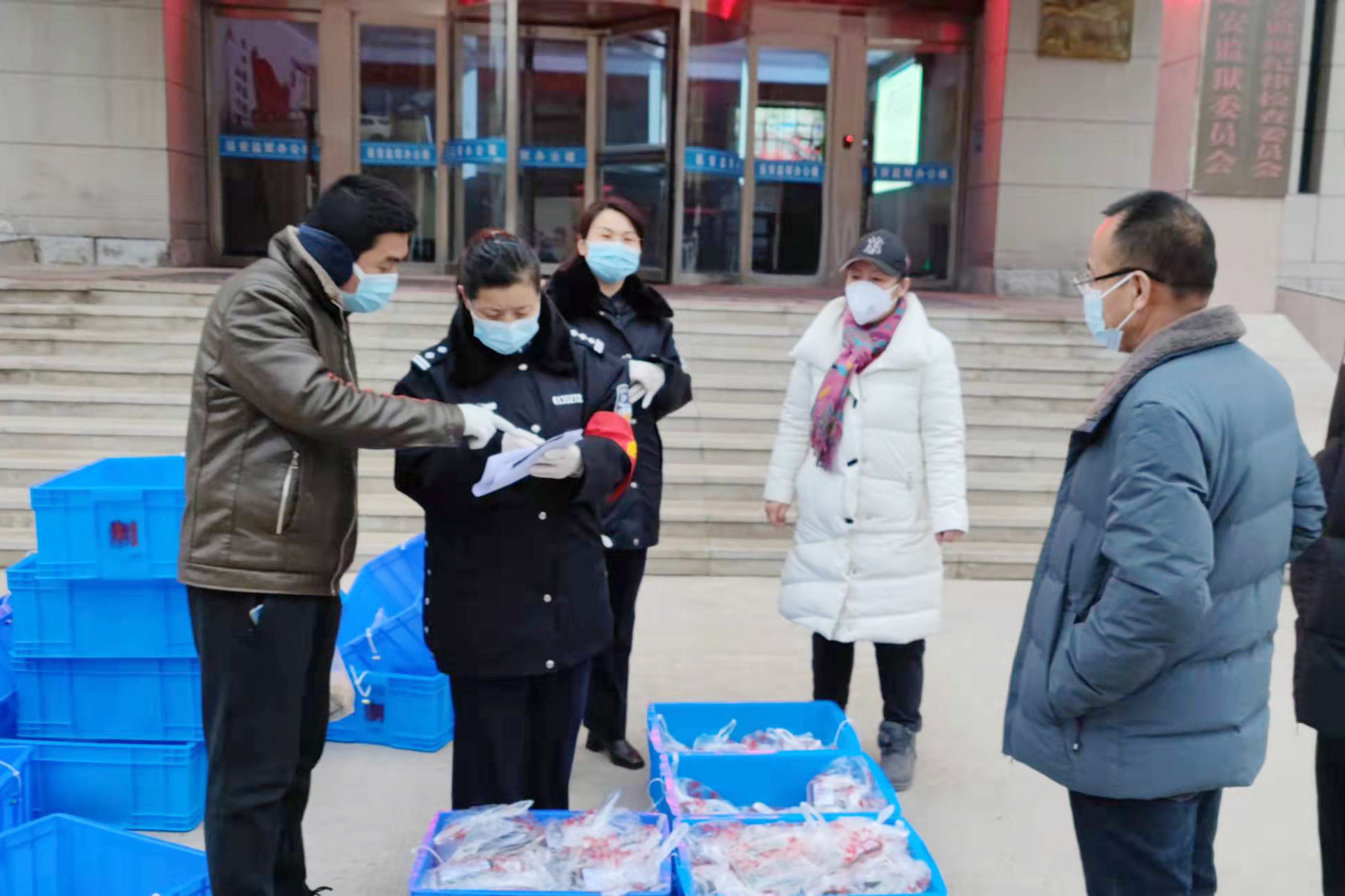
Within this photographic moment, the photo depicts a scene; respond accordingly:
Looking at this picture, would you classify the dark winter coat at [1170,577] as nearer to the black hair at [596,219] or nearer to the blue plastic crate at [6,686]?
the black hair at [596,219]

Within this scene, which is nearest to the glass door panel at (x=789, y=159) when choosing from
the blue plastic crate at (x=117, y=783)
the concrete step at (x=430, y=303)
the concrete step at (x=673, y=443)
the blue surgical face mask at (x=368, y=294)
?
the concrete step at (x=430, y=303)

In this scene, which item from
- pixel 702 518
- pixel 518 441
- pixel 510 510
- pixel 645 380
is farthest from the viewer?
pixel 702 518

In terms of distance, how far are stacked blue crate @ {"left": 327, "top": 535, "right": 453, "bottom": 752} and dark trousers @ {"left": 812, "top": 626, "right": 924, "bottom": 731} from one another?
1228 mm

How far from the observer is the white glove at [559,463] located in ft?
7.79

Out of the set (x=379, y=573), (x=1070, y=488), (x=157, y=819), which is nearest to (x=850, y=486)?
(x=1070, y=488)

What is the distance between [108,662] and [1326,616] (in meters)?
3.10

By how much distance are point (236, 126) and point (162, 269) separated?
2.22 metres

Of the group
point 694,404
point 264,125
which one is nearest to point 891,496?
point 694,404

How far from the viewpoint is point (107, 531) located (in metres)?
3.04

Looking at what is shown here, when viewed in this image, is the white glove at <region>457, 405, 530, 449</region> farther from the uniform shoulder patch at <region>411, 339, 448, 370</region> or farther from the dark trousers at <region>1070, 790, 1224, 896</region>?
the dark trousers at <region>1070, 790, 1224, 896</region>

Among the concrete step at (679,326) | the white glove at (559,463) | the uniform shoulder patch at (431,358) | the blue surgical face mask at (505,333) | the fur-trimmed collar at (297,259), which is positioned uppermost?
the fur-trimmed collar at (297,259)

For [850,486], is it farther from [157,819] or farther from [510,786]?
[157,819]

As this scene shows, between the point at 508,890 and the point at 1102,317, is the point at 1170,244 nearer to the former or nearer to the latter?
the point at 1102,317

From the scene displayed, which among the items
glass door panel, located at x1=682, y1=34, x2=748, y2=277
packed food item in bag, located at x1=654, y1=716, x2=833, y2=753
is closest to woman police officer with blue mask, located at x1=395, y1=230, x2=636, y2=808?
packed food item in bag, located at x1=654, y1=716, x2=833, y2=753
